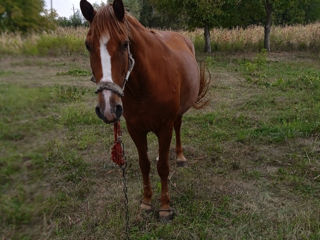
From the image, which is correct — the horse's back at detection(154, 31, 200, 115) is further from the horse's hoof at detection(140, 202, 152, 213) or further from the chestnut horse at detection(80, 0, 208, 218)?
the horse's hoof at detection(140, 202, 152, 213)

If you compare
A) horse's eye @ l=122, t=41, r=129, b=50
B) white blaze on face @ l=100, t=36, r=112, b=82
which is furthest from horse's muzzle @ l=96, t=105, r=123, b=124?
horse's eye @ l=122, t=41, r=129, b=50

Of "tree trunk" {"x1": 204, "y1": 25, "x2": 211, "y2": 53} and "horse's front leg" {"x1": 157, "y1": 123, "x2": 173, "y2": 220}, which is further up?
"tree trunk" {"x1": 204, "y1": 25, "x2": 211, "y2": 53}

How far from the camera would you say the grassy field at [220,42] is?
41.2 ft

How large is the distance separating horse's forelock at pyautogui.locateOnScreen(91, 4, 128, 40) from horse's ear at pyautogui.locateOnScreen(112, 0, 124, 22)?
27 millimetres

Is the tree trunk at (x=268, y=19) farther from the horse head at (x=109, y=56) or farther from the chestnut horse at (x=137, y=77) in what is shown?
the horse head at (x=109, y=56)

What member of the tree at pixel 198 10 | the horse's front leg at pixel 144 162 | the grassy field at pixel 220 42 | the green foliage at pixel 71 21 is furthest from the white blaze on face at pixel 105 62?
the green foliage at pixel 71 21

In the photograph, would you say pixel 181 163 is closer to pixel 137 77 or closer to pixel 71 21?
pixel 137 77

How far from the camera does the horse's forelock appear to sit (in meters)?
1.61

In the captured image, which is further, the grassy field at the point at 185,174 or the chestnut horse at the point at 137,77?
the grassy field at the point at 185,174

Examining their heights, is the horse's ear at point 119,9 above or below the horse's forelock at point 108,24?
above

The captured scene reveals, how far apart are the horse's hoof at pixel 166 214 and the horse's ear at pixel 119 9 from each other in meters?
1.68

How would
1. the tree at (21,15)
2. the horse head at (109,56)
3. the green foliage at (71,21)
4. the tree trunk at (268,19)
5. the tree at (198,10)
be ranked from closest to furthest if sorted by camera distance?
the horse head at (109,56) → the tree at (198,10) → the tree trunk at (268,19) → the tree at (21,15) → the green foliage at (71,21)

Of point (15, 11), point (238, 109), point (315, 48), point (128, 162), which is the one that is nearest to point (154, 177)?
point (128, 162)

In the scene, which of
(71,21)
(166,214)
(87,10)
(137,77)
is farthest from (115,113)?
(71,21)
